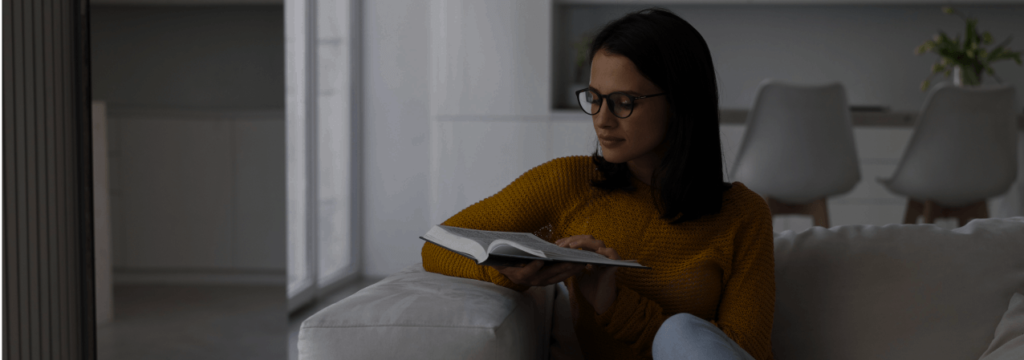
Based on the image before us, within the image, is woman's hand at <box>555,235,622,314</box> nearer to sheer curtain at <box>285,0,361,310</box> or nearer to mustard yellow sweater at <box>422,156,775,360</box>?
mustard yellow sweater at <box>422,156,775,360</box>

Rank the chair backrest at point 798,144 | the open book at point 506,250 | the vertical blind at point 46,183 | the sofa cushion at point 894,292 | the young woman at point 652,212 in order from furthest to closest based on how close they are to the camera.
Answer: the chair backrest at point 798,144, the sofa cushion at point 894,292, the young woman at point 652,212, the vertical blind at point 46,183, the open book at point 506,250

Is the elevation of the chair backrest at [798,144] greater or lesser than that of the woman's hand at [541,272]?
greater

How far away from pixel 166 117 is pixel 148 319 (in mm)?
358

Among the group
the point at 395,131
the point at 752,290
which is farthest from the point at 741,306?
the point at 395,131

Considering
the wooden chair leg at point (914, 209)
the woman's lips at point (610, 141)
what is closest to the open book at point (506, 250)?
the woman's lips at point (610, 141)

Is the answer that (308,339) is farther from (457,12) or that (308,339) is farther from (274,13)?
(457,12)

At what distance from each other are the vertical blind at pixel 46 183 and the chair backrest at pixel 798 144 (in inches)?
86.0

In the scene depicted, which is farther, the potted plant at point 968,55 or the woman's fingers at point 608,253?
the potted plant at point 968,55

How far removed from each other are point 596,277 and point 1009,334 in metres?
0.62

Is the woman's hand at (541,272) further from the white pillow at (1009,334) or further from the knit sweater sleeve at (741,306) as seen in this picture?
the white pillow at (1009,334)

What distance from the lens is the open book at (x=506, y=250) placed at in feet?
2.74

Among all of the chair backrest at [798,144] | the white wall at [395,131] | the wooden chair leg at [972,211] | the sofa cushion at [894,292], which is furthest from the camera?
the white wall at [395,131]

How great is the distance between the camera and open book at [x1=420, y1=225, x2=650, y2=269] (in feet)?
2.74

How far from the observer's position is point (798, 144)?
2.73 meters
